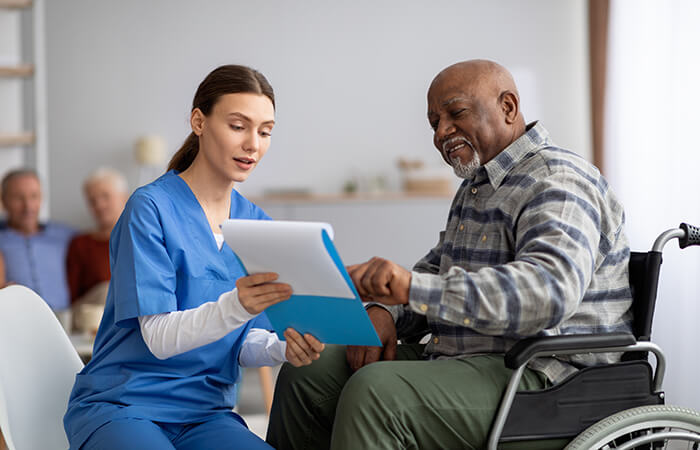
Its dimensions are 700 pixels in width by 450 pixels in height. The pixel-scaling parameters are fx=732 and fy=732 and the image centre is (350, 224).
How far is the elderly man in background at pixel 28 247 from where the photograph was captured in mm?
4176

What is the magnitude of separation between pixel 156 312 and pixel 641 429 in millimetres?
923

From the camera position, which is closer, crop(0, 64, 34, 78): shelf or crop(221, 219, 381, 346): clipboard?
crop(221, 219, 381, 346): clipboard

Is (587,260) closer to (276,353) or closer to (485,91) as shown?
(485,91)

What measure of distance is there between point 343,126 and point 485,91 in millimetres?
4034

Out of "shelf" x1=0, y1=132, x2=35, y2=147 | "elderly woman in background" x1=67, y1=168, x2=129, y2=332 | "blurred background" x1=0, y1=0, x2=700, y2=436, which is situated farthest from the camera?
"blurred background" x1=0, y1=0, x2=700, y2=436

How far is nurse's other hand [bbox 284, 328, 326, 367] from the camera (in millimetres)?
1383

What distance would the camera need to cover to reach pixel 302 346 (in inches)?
54.8

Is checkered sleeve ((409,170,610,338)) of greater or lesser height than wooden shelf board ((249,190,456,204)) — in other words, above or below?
above

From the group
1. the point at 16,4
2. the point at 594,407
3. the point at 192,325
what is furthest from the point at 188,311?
→ the point at 16,4

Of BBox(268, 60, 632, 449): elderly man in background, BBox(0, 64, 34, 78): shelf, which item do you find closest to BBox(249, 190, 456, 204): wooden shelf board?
BBox(0, 64, 34, 78): shelf

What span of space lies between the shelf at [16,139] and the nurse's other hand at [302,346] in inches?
150

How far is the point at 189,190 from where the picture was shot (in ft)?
5.18

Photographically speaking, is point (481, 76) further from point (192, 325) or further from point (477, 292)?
point (192, 325)

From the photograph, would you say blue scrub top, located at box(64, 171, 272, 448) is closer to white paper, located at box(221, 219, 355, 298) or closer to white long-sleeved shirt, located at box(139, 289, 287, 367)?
white long-sleeved shirt, located at box(139, 289, 287, 367)
